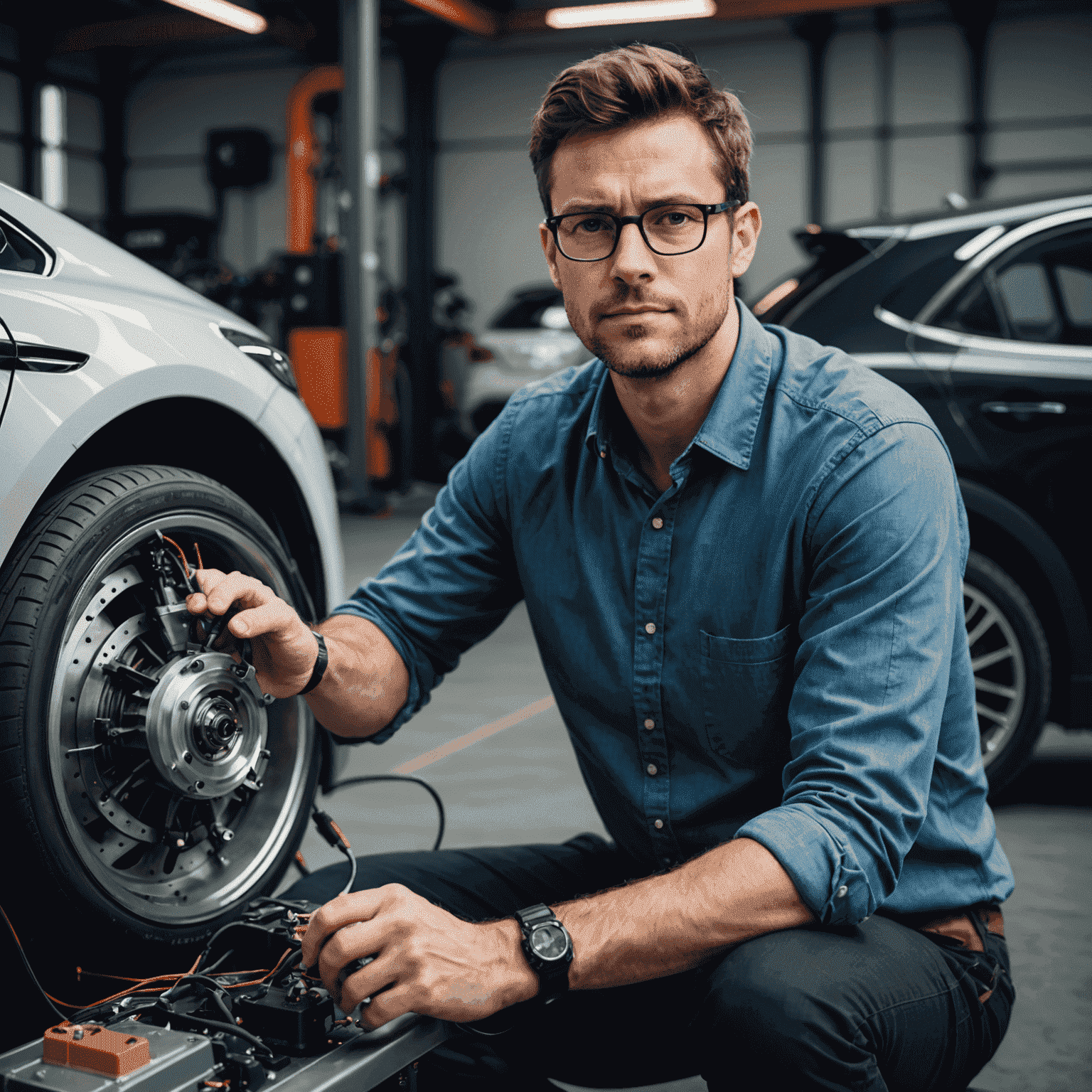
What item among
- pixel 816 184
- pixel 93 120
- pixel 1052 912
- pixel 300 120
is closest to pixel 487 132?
pixel 300 120

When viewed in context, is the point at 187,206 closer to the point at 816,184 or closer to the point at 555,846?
the point at 816,184

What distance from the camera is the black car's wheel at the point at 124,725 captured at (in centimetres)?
178

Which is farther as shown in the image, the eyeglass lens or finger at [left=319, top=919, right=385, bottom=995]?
the eyeglass lens

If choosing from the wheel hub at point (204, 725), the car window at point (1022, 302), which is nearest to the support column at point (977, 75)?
the car window at point (1022, 302)

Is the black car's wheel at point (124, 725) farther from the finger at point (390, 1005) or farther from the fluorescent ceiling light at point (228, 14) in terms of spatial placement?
the fluorescent ceiling light at point (228, 14)

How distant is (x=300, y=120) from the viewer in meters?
11.9

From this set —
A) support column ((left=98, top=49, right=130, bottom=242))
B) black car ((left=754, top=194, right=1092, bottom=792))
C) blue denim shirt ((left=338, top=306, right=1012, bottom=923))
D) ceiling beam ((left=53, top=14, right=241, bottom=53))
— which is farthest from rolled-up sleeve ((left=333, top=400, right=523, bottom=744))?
support column ((left=98, top=49, right=130, bottom=242))

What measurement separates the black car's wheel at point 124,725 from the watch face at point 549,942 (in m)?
0.79

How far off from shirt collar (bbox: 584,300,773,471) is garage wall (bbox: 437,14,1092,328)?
9.87m

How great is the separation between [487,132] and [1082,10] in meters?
5.86

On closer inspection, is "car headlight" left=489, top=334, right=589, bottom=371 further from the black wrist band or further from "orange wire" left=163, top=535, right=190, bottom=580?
the black wrist band

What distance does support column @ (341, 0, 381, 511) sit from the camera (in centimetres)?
891

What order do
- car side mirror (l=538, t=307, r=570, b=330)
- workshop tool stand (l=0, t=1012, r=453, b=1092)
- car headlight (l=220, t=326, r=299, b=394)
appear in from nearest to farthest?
workshop tool stand (l=0, t=1012, r=453, b=1092) < car headlight (l=220, t=326, r=299, b=394) < car side mirror (l=538, t=307, r=570, b=330)

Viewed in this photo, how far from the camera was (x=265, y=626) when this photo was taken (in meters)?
1.52
